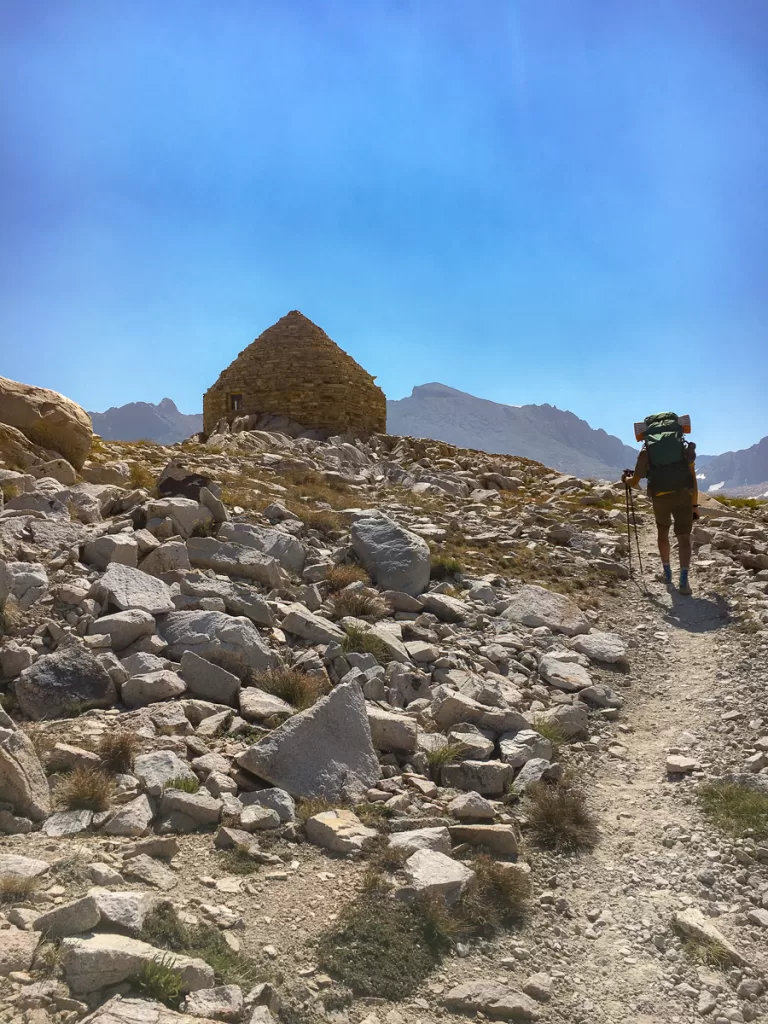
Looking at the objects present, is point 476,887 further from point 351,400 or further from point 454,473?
point 351,400

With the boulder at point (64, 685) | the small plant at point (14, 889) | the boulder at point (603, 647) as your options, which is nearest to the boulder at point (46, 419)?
the boulder at point (64, 685)

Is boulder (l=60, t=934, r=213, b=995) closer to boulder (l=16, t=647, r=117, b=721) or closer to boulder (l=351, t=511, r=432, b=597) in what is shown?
boulder (l=16, t=647, r=117, b=721)

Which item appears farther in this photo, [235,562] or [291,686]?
[235,562]

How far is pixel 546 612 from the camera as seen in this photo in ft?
28.6

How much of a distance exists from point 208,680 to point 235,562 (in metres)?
2.36

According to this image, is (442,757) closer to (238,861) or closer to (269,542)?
(238,861)

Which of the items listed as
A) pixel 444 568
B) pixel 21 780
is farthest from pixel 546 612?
pixel 21 780

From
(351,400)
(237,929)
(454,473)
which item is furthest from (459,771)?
(351,400)

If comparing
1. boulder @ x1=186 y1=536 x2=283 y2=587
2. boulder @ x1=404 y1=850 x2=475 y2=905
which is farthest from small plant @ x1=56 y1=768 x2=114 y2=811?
boulder @ x1=186 y1=536 x2=283 y2=587

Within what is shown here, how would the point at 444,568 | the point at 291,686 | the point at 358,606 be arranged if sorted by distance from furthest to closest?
the point at 444,568 → the point at 358,606 → the point at 291,686

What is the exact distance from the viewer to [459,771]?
17.2ft

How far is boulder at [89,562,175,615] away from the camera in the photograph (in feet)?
21.1

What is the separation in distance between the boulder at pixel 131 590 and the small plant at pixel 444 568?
152 inches

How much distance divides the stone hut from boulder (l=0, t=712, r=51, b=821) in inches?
912
